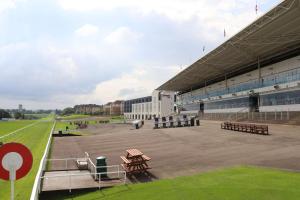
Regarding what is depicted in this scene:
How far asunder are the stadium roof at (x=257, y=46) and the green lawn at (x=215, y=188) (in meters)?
26.5

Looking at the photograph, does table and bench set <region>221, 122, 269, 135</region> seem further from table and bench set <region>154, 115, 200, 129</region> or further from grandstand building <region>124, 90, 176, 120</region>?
grandstand building <region>124, 90, 176, 120</region>

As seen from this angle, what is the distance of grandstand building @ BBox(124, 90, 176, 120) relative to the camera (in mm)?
124000

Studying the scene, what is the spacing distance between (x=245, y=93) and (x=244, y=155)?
4206 cm

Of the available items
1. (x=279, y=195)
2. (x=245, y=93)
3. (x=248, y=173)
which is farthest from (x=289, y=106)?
(x=279, y=195)

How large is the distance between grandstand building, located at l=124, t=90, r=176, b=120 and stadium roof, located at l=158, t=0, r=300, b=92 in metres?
45.6

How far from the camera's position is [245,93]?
57.0 metres

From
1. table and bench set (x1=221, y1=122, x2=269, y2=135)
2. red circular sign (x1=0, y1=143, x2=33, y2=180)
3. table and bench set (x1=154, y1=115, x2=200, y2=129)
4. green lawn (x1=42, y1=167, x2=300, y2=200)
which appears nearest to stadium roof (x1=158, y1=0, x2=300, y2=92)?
table and bench set (x1=221, y1=122, x2=269, y2=135)

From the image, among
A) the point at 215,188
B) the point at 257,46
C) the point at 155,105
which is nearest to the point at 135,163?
the point at 215,188

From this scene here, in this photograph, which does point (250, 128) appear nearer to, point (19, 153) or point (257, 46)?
point (257, 46)

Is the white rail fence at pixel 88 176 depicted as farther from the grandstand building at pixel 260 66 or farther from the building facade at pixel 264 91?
the building facade at pixel 264 91

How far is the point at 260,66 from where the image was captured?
56.2 metres

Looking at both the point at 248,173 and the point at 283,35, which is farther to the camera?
the point at 283,35

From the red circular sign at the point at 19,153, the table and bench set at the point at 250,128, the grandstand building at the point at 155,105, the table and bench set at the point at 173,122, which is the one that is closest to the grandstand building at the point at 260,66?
the table and bench set at the point at 250,128

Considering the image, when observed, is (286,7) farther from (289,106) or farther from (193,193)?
(193,193)
